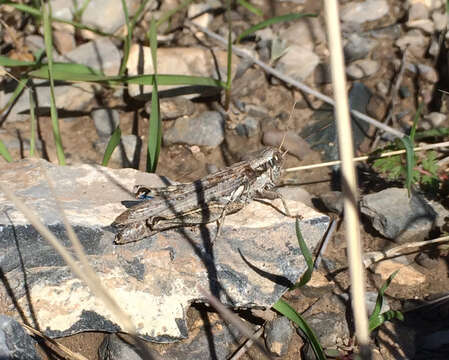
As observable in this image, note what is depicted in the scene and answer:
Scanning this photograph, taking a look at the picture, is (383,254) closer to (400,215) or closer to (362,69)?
(400,215)

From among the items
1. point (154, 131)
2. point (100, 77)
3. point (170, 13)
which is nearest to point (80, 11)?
point (170, 13)

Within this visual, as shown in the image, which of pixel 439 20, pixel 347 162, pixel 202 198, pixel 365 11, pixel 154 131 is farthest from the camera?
pixel 365 11

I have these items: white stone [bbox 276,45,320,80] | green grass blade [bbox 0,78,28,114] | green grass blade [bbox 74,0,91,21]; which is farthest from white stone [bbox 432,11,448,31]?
green grass blade [bbox 0,78,28,114]

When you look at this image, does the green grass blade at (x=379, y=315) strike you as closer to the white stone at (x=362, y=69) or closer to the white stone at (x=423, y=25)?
the white stone at (x=362, y=69)

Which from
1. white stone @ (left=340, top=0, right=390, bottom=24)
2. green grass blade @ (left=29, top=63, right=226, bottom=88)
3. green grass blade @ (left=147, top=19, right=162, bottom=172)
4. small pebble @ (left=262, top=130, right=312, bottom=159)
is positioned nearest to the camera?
green grass blade @ (left=147, top=19, right=162, bottom=172)

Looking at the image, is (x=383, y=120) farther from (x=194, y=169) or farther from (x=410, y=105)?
(x=194, y=169)

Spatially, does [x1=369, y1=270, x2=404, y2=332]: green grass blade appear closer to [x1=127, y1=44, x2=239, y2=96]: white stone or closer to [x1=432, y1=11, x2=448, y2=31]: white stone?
[x1=127, y1=44, x2=239, y2=96]: white stone

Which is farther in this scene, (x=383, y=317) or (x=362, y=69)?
(x=362, y=69)
